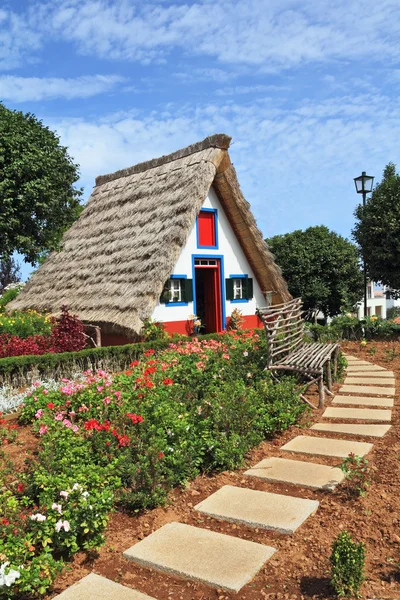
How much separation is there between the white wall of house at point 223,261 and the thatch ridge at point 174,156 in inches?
52.0

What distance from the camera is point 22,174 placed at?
1614 cm

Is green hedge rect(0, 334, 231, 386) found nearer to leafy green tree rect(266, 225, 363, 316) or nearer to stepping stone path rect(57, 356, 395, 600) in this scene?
stepping stone path rect(57, 356, 395, 600)

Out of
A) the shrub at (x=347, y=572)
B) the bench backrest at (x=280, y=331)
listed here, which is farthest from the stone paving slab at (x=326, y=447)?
the shrub at (x=347, y=572)

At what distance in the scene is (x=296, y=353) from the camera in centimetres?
737

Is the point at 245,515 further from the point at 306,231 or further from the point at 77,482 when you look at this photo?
the point at 306,231

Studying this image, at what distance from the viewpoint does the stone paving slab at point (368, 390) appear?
23.5 ft

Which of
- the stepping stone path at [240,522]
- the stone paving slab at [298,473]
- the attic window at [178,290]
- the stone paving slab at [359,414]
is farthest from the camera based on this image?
the attic window at [178,290]

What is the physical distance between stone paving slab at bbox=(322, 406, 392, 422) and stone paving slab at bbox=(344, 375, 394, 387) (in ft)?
5.03

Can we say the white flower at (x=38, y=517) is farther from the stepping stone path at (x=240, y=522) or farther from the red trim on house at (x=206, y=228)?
the red trim on house at (x=206, y=228)

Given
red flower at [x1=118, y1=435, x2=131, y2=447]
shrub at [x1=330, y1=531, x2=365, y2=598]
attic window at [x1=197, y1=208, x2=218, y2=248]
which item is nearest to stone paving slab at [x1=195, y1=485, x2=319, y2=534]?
shrub at [x1=330, y1=531, x2=365, y2=598]

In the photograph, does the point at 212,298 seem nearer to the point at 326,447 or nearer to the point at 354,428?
the point at 354,428

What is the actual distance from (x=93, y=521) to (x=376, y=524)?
1.94 m

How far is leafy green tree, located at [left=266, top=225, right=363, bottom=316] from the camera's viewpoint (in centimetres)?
2244

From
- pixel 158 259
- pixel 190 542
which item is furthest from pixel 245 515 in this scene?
pixel 158 259
